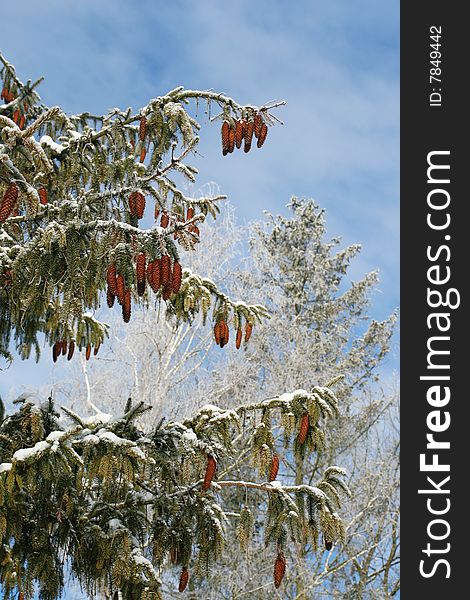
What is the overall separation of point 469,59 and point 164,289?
325 centimetres

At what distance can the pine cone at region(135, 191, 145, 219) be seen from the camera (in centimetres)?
479

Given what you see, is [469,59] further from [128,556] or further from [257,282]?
[257,282]

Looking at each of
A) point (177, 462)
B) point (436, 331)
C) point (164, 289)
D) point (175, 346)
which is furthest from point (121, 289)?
point (175, 346)

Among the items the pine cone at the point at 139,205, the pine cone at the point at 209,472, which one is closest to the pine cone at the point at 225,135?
the pine cone at the point at 139,205

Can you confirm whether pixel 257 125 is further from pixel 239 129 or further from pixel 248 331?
pixel 248 331

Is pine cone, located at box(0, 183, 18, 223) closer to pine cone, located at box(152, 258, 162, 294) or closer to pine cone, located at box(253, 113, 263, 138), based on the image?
pine cone, located at box(152, 258, 162, 294)

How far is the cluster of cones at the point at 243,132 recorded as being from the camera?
16.5 feet

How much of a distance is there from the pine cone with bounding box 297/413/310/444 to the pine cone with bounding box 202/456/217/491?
539 mm

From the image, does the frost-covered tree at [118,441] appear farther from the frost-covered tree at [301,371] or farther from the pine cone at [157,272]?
the frost-covered tree at [301,371]

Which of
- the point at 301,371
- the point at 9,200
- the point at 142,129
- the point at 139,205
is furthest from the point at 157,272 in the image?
the point at 301,371

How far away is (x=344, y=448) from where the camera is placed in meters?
15.8

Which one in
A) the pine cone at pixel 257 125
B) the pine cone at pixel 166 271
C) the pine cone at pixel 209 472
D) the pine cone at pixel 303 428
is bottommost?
the pine cone at pixel 209 472

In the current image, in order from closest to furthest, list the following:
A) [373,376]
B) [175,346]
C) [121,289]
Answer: [121,289]
[175,346]
[373,376]

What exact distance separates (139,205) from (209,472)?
1.59 m
